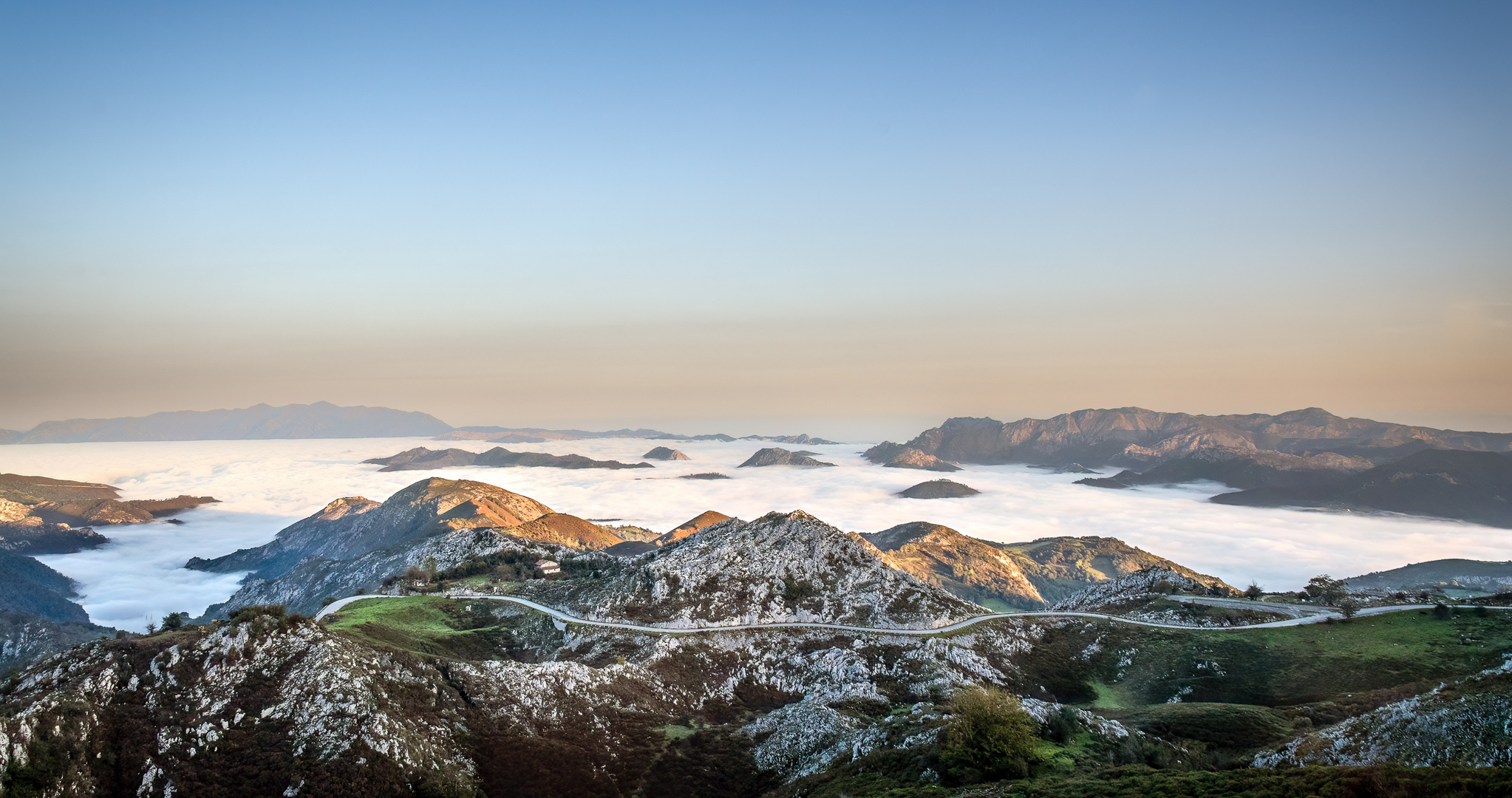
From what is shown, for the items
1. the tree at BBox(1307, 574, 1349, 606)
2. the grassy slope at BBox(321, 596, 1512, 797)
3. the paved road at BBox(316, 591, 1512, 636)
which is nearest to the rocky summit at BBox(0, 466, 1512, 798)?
the grassy slope at BBox(321, 596, 1512, 797)

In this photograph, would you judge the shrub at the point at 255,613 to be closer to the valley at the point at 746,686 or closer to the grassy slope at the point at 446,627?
the valley at the point at 746,686

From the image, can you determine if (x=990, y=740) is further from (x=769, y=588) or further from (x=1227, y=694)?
(x=769, y=588)

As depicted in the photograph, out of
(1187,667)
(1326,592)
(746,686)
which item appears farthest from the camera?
(1326,592)

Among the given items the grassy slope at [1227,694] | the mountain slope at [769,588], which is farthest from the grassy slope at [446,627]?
the grassy slope at [1227,694]

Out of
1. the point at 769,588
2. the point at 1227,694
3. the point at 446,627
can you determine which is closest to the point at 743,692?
the point at 769,588

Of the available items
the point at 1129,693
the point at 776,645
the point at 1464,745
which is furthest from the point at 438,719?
the point at 1129,693

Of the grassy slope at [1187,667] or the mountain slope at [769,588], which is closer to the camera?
the grassy slope at [1187,667]

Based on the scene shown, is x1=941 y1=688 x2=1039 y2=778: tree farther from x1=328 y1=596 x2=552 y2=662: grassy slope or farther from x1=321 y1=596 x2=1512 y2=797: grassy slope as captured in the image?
x1=328 y1=596 x2=552 y2=662: grassy slope
